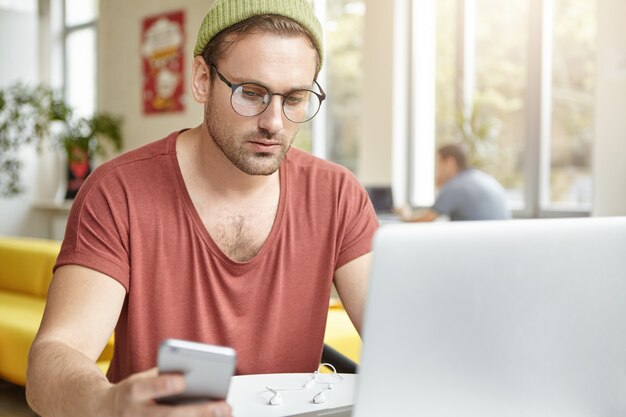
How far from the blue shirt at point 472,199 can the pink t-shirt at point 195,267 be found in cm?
357

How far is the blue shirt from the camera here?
503cm

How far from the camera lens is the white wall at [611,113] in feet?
15.8

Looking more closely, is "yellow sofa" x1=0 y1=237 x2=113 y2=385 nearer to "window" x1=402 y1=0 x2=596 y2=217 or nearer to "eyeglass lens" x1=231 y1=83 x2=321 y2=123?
"eyeglass lens" x1=231 y1=83 x2=321 y2=123

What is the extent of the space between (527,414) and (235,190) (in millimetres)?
818

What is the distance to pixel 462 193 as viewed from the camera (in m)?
5.13

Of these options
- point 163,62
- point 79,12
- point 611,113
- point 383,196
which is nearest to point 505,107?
point 611,113

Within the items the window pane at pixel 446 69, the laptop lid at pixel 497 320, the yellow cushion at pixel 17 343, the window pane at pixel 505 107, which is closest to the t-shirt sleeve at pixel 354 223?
the laptop lid at pixel 497 320

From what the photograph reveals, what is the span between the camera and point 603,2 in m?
4.88

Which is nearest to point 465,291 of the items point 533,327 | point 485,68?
point 533,327

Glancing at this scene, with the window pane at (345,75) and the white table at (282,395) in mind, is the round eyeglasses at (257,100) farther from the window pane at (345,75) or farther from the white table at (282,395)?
the window pane at (345,75)

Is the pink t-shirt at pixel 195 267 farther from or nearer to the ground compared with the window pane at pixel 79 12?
nearer to the ground

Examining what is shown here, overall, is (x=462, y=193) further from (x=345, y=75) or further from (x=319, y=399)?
(x=319, y=399)

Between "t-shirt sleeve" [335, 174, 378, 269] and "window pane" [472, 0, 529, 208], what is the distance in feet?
13.8

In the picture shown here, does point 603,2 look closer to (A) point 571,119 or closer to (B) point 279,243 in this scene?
(A) point 571,119
